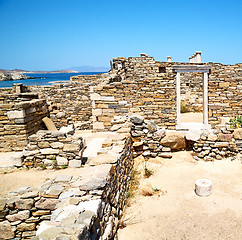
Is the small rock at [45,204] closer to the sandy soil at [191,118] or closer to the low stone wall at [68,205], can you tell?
the low stone wall at [68,205]

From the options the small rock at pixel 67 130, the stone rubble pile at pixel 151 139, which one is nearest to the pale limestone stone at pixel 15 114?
the small rock at pixel 67 130

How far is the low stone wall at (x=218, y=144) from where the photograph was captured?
6594mm

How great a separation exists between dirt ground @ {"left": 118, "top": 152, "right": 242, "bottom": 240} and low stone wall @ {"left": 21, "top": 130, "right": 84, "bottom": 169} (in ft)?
5.50

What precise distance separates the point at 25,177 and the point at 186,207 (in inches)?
137

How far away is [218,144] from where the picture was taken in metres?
6.65

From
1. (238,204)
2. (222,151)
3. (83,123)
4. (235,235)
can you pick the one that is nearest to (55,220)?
(235,235)

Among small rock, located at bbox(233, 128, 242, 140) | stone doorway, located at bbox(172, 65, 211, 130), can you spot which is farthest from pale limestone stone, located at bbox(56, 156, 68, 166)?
stone doorway, located at bbox(172, 65, 211, 130)

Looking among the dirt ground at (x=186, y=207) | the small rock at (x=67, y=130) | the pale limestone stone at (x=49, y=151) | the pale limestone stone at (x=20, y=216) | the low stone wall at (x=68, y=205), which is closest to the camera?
the low stone wall at (x=68, y=205)

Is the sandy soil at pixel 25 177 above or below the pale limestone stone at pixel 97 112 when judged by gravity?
below

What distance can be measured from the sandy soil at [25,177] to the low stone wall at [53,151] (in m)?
0.17

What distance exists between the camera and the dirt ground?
3.62 m

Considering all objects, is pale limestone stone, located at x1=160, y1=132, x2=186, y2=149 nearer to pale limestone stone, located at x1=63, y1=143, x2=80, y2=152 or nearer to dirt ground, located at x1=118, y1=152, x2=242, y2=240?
dirt ground, located at x1=118, y1=152, x2=242, y2=240

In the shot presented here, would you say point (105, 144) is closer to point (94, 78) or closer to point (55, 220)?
point (55, 220)

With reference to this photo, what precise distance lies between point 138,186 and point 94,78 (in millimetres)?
15309
